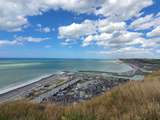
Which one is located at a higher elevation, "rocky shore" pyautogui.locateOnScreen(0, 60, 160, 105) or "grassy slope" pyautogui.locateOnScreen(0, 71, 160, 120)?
"grassy slope" pyautogui.locateOnScreen(0, 71, 160, 120)

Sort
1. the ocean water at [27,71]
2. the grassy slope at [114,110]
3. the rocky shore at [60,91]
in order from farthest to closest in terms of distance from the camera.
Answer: the ocean water at [27,71]
the rocky shore at [60,91]
the grassy slope at [114,110]

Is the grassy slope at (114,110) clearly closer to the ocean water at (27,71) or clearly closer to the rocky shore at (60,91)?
the rocky shore at (60,91)

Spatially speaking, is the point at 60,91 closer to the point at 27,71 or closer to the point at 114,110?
the point at 114,110

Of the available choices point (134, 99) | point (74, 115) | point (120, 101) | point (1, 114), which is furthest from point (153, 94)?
point (1, 114)

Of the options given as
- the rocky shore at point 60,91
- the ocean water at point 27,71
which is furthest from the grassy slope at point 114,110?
the ocean water at point 27,71

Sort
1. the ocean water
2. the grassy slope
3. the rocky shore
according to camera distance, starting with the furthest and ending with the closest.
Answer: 1. the ocean water
2. the rocky shore
3. the grassy slope

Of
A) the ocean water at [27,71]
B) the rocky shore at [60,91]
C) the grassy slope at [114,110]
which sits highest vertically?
the grassy slope at [114,110]

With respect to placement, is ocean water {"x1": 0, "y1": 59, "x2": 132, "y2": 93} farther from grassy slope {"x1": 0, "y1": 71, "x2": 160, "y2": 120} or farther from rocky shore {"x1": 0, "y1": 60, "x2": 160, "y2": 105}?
grassy slope {"x1": 0, "y1": 71, "x2": 160, "y2": 120}

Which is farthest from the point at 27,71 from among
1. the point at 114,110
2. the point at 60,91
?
the point at 114,110

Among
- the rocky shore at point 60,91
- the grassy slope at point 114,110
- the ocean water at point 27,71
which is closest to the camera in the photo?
the grassy slope at point 114,110

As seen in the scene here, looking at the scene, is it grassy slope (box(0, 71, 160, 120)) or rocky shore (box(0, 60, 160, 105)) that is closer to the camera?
grassy slope (box(0, 71, 160, 120))

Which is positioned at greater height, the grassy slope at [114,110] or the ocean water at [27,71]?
the grassy slope at [114,110]

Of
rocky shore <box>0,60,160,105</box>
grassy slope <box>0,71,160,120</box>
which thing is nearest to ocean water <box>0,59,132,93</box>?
rocky shore <box>0,60,160,105</box>
